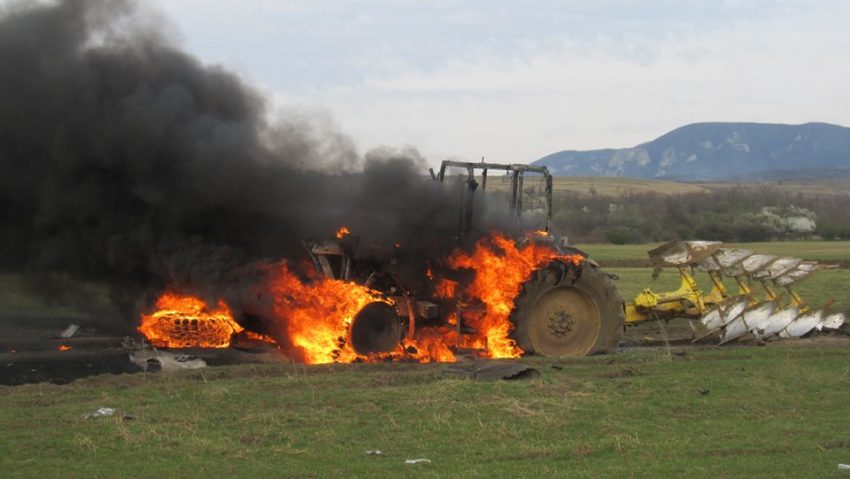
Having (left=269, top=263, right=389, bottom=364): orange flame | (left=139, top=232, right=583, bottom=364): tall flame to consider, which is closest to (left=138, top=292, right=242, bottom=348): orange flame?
(left=139, top=232, right=583, bottom=364): tall flame

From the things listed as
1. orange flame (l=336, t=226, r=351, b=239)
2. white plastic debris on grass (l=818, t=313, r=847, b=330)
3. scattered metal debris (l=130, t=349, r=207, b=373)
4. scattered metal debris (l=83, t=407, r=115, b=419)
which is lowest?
white plastic debris on grass (l=818, t=313, r=847, b=330)

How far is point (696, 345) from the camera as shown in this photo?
17781mm

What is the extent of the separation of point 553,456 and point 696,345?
939 centimetres

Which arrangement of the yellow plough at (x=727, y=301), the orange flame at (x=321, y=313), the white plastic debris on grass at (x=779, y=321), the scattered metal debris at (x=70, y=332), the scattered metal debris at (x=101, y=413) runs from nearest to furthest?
1. the scattered metal debris at (x=101, y=413)
2. the orange flame at (x=321, y=313)
3. the scattered metal debris at (x=70, y=332)
4. the yellow plough at (x=727, y=301)
5. the white plastic debris on grass at (x=779, y=321)

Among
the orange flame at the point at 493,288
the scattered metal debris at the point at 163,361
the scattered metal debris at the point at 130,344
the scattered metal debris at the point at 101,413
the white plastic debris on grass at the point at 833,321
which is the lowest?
the white plastic debris on grass at the point at 833,321

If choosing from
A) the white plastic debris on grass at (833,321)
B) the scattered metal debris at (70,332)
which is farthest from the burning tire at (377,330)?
the white plastic debris on grass at (833,321)

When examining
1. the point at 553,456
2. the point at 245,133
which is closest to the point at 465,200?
the point at 245,133

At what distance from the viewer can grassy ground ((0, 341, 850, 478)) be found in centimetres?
877

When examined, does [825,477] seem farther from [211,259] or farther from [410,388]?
[211,259]

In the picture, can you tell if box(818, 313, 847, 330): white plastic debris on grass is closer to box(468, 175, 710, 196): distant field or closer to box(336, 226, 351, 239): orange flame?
box(336, 226, 351, 239): orange flame

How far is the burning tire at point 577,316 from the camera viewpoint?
52.5ft

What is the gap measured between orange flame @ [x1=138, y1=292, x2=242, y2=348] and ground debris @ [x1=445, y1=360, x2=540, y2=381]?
4614mm

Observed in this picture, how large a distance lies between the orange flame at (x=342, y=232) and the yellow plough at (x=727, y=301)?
5960 millimetres

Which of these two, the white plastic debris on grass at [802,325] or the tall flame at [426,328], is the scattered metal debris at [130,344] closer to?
the tall flame at [426,328]
